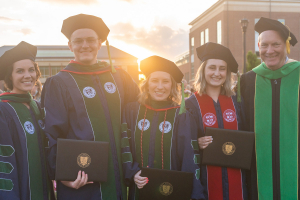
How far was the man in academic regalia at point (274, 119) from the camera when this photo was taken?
2849 millimetres

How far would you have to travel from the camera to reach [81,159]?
2.22 meters

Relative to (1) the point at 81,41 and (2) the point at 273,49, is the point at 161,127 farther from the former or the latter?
(2) the point at 273,49

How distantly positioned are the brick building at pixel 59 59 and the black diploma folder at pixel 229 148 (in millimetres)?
39701

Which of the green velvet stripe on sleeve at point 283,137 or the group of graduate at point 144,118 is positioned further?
the green velvet stripe on sleeve at point 283,137

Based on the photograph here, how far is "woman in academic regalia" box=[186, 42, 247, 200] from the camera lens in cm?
276

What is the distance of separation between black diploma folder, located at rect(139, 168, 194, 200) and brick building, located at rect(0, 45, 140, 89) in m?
40.0

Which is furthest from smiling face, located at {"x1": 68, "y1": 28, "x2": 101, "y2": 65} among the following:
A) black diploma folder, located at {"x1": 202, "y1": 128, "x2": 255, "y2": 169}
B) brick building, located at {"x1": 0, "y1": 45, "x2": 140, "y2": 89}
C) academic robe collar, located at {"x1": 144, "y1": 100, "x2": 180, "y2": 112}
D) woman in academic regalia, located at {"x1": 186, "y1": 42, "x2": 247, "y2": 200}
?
brick building, located at {"x1": 0, "y1": 45, "x2": 140, "y2": 89}

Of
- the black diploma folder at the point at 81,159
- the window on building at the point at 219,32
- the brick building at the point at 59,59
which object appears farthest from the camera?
the brick building at the point at 59,59

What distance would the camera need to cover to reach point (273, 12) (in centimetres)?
3141

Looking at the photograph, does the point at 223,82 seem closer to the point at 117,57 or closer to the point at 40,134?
the point at 40,134

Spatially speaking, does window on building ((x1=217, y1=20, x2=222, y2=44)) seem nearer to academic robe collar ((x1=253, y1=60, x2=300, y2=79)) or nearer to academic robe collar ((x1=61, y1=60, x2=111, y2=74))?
academic robe collar ((x1=253, y1=60, x2=300, y2=79))

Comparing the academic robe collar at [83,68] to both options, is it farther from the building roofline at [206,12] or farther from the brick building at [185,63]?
the brick building at [185,63]

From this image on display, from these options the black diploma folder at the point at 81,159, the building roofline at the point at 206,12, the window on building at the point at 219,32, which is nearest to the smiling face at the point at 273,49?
the black diploma folder at the point at 81,159

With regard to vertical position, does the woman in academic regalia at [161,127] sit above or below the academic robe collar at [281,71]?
below
